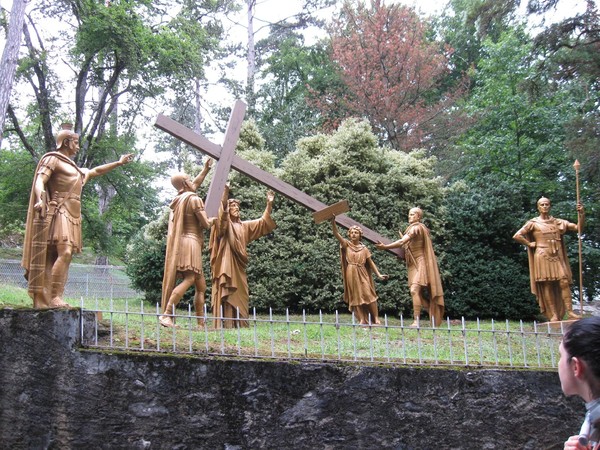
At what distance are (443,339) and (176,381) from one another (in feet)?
15.1

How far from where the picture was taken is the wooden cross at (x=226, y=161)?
10641 millimetres

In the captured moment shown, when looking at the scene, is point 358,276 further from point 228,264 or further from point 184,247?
point 184,247

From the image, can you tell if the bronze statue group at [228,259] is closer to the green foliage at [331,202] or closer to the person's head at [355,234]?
the person's head at [355,234]

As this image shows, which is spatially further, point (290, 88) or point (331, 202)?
point (290, 88)

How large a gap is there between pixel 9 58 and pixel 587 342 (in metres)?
16.2

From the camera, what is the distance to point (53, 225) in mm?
7344

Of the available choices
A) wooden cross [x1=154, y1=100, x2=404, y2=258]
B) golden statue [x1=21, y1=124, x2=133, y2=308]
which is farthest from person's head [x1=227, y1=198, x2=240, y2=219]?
golden statue [x1=21, y1=124, x2=133, y2=308]

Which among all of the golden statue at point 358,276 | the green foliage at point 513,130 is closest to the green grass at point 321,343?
the golden statue at point 358,276

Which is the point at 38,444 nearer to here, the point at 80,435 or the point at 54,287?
the point at 80,435

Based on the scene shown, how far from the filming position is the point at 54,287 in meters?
7.32

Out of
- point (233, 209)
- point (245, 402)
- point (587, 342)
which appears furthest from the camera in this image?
point (233, 209)

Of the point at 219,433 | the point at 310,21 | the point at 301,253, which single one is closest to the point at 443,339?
the point at 219,433

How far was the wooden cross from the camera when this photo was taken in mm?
10641

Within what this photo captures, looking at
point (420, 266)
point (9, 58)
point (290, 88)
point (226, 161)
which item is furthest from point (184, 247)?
point (290, 88)
